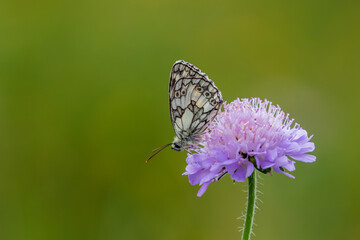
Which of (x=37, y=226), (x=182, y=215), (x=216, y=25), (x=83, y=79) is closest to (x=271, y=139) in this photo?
(x=182, y=215)

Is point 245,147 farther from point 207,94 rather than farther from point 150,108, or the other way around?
point 150,108

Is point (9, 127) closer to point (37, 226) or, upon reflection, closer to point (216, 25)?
point (37, 226)

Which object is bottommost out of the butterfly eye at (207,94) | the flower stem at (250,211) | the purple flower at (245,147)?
the flower stem at (250,211)

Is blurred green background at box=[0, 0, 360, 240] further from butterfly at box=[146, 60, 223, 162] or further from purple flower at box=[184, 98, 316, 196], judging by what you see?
purple flower at box=[184, 98, 316, 196]

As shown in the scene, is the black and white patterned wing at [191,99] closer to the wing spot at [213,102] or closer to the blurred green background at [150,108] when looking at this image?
the wing spot at [213,102]

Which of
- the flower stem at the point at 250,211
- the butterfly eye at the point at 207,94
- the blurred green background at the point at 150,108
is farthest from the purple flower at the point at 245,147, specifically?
the blurred green background at the point at 150,108

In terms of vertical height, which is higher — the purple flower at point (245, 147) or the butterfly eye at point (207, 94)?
the butterfly eye at point (207, 94)
